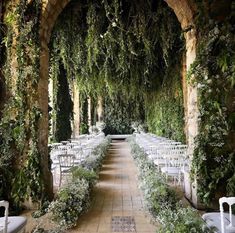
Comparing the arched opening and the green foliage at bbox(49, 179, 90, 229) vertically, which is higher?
the arched opening

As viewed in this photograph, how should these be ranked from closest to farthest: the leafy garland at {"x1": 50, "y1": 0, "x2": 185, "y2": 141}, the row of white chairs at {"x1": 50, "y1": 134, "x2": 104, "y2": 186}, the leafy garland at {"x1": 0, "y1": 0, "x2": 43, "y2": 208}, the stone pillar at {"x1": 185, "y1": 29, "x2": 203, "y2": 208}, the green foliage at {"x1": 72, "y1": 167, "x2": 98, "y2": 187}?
the leafy garland at {"x1": 0, "y1": 0, "x2": 43, "y2": 208}
the stone pillar at {"x1": 185, "y1": 29, "x2": 203, "y2": 208}
the green foliage at {"x1": 72, "y1": 167, "x2": 98, "y2": 187}
the leafy garland at {"x1": 50, "y1": 0, "x2": 185, "y2": 141}
the row of white chairs at {"x1": 50, "y1": 134, "x2": 104, "y2": 186}

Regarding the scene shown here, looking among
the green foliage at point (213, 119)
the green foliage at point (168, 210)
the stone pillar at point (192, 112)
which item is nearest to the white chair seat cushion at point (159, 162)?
the green foliage at point (168, 210)

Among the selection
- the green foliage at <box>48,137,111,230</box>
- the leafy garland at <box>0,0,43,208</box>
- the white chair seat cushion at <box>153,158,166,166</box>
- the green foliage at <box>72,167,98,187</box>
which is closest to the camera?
the green foliage at <box>48,137,111,230</box>

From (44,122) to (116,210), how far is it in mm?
1703

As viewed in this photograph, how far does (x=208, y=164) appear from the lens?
163 inches

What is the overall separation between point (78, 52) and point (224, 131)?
11.8 feet

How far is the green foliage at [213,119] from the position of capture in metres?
3.95

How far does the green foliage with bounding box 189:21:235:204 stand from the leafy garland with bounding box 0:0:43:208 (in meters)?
2.24

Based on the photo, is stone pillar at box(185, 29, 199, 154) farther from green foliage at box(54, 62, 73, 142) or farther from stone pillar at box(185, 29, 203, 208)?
green foliage at box(54, 62, 73, 142)

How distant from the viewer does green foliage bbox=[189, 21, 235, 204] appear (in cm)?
395

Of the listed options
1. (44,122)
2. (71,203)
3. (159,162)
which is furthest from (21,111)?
(159,162)

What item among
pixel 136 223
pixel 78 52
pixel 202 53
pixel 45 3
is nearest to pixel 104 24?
pixel 78 52

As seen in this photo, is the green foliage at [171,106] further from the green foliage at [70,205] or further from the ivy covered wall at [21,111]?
the green foliage at [70,205]

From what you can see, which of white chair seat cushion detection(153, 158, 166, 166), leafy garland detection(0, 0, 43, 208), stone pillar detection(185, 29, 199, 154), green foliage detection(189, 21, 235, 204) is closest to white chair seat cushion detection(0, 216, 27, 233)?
leafy garland detection(0, 0, 43, 208)
